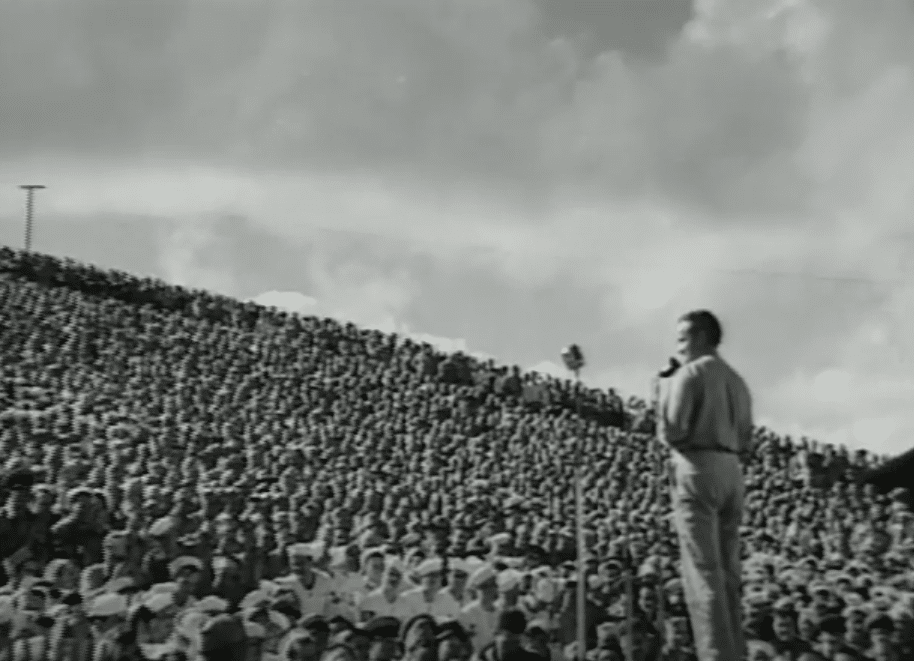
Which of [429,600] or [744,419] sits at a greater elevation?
[744,419]

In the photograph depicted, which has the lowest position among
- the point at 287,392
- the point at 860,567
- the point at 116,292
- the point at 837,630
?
the point at 837,630

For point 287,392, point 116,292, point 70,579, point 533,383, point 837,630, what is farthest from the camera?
point 116,292

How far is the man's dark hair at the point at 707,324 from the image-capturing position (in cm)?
875

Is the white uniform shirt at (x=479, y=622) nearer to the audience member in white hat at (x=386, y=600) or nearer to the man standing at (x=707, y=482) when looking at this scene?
the audience member in white hat at (x=386, y=600)

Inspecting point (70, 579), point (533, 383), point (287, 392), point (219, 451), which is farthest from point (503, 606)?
point (533, 383)

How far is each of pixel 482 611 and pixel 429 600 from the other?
3.45 ft

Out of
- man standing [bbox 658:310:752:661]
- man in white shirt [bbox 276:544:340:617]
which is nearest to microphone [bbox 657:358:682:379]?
man standing [bbox 658:310:752:661]

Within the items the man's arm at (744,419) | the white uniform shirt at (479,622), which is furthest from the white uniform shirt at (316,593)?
the man's arm at (744,419)

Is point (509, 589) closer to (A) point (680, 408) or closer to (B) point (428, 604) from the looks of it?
(B) point (428, 604)

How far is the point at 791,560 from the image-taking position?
18.2 metres

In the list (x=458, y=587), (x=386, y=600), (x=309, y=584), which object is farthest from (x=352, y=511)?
(x=386, y=600)

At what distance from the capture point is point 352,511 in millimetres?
19109

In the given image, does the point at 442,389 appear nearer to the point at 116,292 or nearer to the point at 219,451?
the point at 219,451

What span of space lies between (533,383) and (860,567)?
17579 mm
